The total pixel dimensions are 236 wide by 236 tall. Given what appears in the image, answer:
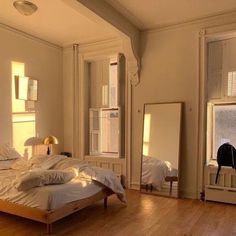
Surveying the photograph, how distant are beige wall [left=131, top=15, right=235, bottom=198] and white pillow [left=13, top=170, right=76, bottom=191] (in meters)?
1.98

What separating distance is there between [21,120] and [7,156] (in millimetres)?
813

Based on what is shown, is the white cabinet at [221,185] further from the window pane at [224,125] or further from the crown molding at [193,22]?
the crown molding at [193,22]

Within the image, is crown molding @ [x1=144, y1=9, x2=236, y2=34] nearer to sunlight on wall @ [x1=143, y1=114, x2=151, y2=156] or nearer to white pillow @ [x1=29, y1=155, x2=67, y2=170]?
sunlight on wall @ [x1=143, y1=114, x2=151, y2=156]

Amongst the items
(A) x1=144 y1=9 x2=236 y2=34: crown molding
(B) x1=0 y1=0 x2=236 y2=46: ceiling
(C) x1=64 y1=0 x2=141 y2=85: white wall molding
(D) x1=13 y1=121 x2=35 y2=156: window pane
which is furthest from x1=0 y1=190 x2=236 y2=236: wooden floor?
(A) x1=144 y1=9 x2=236 y2=34: crown molding

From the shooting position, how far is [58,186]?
9.76ft

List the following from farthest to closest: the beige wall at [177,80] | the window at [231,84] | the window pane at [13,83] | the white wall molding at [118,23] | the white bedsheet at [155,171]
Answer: the window pane at [13,83] < the white bedsheet at [155,171] < the beige wall at [177,80] < the window at [231,84] < the white wall molding at [118,23]

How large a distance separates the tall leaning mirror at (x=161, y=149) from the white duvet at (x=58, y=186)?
901 mm

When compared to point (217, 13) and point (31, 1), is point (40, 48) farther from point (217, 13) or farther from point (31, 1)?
point (217, 13)

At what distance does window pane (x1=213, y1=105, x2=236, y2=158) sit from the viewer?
4129 millimetres

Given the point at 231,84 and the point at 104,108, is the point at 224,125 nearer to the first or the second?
the point at 231,84

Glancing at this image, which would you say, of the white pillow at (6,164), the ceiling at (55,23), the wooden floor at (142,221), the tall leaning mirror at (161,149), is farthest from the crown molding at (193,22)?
the white pillow at (6,164)

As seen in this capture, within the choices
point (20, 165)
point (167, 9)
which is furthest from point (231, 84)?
point (20, 165)

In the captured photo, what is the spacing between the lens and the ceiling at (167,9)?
366 cm

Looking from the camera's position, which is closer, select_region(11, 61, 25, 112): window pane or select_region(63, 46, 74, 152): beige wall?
select_region(11, 61, 25, 112): window pane
